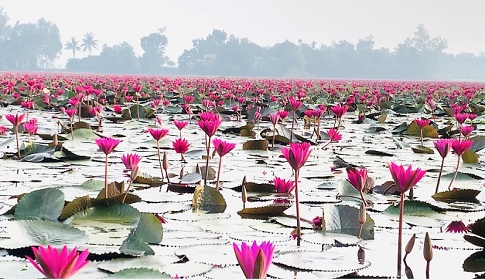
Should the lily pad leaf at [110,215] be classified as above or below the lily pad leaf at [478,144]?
below

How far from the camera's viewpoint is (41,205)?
5.93ft

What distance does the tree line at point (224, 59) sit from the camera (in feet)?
286

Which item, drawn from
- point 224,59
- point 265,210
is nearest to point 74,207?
point 265,210

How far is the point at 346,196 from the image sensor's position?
232 centimetres

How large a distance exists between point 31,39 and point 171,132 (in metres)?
90.3

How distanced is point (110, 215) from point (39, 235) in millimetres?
338

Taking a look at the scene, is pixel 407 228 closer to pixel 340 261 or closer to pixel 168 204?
pixel 340 261

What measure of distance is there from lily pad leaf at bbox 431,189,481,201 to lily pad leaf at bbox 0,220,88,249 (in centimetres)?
138

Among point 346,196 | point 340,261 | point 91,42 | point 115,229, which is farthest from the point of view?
point 91,42

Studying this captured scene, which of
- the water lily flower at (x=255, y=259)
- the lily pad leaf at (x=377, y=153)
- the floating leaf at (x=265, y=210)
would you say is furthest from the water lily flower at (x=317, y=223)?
the lily pad leaf at (x=377, y=153)

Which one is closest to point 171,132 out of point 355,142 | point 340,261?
point 355,142

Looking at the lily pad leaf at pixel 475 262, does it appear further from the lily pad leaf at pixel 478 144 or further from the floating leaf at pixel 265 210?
the lily pad leaf at pixel 478 144

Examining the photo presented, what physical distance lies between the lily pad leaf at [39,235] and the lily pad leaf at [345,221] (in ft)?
2.18

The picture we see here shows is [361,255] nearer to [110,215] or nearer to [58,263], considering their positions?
[110,215]
